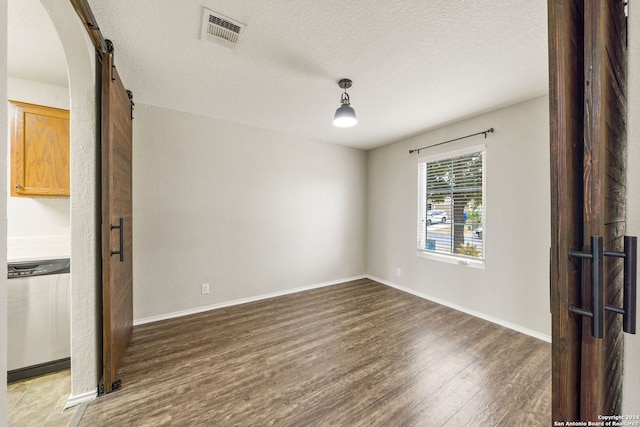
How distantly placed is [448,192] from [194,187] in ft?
11.1

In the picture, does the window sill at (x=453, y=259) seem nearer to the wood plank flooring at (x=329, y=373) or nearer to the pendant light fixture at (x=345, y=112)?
the wood plank flooring at (x=329, y=373)

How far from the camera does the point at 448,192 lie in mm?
3432

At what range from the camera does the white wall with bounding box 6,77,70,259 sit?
2.19 metres

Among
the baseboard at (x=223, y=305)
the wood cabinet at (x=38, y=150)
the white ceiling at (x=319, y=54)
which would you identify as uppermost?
the white ceiling at (x=319, y=54)

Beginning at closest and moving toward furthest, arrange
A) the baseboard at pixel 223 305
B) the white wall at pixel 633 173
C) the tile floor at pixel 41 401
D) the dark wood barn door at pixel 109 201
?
the white wall at pixel 633 173 < the tile floor at pixel 41 401 < the dark wood barn door at pixel 109 201 < the baseboard at pixel 223 305

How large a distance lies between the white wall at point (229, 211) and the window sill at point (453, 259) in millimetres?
1392

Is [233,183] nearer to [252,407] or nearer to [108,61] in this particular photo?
[108,61]

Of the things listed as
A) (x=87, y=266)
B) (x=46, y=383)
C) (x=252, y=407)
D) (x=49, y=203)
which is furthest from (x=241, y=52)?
(x=46, y=383)

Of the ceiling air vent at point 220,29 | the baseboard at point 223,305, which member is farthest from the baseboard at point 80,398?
the ceiling air vent at point 220,29

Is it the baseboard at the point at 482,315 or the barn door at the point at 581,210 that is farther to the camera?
the baseboard at the point at 482,315

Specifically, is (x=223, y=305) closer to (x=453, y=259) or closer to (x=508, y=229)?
(x=453, y=259)

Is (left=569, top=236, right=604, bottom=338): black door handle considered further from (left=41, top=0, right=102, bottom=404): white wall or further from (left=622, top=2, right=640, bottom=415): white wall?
(left=41, top=0, right=102, bottom=404): white wall

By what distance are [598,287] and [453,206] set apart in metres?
3.04

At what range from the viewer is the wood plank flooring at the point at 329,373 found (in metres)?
1.55
